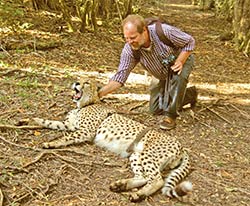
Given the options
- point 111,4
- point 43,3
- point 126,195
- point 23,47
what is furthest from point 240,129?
point 111,4

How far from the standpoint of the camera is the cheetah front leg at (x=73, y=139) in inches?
186

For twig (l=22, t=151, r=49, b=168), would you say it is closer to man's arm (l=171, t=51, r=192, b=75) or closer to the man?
the man

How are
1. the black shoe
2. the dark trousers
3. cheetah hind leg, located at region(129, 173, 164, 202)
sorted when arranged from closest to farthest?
cheetah hind leg, located at region(129, 173, 164, 202)
the dark trousers
the black shoe

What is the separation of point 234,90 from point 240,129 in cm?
209

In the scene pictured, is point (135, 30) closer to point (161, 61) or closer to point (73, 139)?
point (161, 61)

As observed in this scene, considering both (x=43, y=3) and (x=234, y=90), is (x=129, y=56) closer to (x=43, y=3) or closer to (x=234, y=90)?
(x=234, y=90)

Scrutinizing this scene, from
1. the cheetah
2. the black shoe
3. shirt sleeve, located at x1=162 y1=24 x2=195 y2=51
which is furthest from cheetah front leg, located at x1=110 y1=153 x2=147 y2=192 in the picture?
the black shoe

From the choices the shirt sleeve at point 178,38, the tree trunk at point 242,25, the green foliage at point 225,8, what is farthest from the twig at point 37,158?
the green foliage at point 225,8

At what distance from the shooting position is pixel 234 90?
8.12m

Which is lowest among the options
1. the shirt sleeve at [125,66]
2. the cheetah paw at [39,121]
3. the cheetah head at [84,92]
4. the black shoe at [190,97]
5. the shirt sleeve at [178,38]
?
the black shoe at [190,97]

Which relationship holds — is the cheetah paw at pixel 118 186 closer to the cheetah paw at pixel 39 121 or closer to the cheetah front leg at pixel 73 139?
the cheetah front leg at pixel 73 139

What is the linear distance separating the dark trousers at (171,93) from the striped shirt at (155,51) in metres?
0.27

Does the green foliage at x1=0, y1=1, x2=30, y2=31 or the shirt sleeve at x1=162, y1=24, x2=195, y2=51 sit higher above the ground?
the shirt sleeve at x1=162, y1=24, x2=195, y2=51

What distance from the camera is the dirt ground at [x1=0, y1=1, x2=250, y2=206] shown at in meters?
4.07
